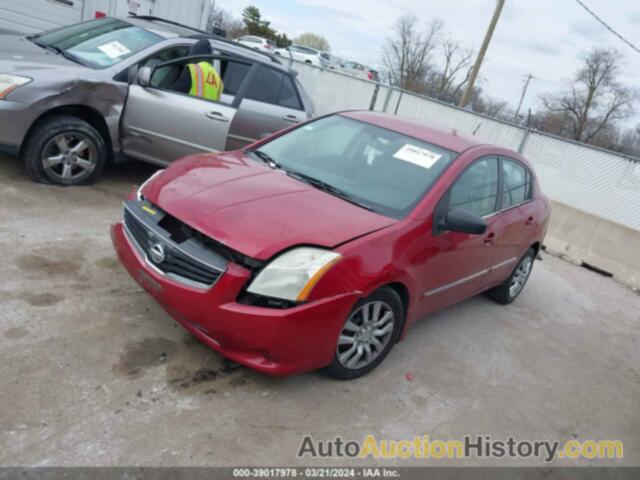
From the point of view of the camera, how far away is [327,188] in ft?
12.1

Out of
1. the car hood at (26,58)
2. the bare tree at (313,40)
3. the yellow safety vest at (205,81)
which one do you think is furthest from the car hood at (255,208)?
the bare tree at (313,40)

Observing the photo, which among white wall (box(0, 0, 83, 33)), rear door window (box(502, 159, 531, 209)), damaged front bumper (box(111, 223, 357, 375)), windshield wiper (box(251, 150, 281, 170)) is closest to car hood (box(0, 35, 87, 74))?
windshield wiper (box(251, 150, 281, 170))

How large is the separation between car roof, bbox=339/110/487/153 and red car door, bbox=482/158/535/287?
1.68ft

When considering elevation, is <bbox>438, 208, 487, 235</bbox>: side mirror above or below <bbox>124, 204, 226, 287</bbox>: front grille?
above

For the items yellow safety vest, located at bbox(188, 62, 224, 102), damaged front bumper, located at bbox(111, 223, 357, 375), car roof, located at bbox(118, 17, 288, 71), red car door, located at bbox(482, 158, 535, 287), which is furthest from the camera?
car roof, located at bbox(118, 17, 288, 71)

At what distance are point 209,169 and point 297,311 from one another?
1.40 m

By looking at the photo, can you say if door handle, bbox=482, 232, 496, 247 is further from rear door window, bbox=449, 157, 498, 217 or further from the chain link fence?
the chain link fence

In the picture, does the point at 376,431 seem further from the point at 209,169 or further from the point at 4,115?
the point at 4,115

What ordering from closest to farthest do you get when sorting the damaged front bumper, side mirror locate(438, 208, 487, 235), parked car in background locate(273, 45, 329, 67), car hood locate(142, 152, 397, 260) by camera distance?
1. the damaged front bumper
2. car hood locate(142, 152, 397, 260)
3. side mirror locate(438, 208, 487, 235)
4. parked car in background locate(273, 45, 329, 67)

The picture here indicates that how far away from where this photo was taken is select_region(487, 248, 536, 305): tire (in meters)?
5.40

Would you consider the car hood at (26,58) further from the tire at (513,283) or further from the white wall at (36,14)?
the tire at (513,283)

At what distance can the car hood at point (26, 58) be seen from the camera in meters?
4.98

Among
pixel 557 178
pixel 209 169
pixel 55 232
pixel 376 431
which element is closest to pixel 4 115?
pixel 55 232

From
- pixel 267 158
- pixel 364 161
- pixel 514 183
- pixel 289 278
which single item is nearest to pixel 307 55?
pixel 514 183
